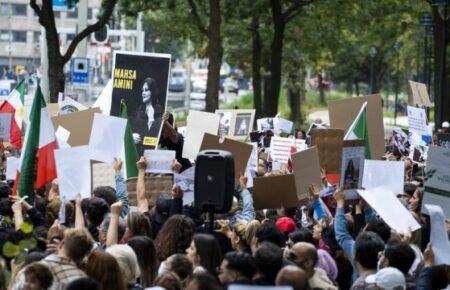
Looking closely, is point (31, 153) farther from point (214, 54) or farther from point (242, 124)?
point (214, 54)

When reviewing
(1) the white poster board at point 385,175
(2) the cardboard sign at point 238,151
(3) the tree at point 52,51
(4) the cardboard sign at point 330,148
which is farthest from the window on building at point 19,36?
(1) the white poster board at point 385,175

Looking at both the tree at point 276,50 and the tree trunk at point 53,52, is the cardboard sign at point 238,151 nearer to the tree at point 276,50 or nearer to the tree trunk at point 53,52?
the tree trunk at point 53,52

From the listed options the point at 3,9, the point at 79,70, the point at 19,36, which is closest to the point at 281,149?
the point at 79,70

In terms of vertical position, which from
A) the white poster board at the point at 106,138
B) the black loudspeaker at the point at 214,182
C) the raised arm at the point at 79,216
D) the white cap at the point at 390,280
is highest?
the white poster board at the point at 106,138

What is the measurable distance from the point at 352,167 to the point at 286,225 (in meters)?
1.47

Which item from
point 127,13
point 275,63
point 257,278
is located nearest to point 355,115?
point 257,278

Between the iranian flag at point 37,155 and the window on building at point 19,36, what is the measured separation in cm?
10170

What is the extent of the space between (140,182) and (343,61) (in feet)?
232

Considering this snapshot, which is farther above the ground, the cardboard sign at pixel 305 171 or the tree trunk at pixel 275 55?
the tree trunk at pixel 275 55

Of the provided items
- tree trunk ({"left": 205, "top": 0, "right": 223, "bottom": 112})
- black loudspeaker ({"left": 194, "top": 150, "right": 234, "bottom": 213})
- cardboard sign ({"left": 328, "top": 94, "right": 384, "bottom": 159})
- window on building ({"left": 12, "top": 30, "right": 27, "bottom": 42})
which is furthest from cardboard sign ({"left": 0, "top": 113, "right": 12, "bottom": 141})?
window on building ({"left": 12, "top": 30, "right": 27, "bottom": 42})

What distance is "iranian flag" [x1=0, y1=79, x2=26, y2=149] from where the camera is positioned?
59.4ft

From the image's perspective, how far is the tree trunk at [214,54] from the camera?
31.3 m

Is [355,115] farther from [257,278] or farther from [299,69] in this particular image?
[299,69]

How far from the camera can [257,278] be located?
8641 millimetres
